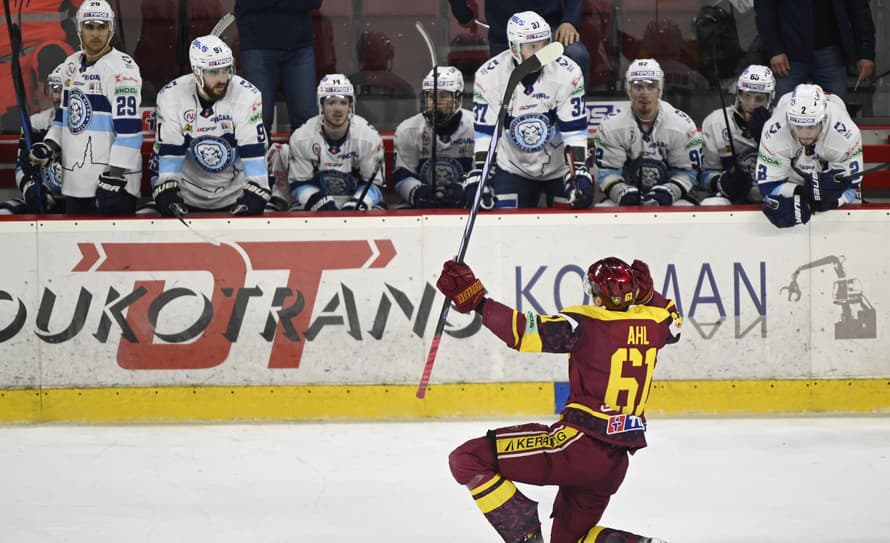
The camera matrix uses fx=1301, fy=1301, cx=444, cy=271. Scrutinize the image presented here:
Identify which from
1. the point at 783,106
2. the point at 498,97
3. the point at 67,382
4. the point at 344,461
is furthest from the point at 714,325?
Result: the point at 67,382

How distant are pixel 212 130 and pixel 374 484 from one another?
6.54 ft

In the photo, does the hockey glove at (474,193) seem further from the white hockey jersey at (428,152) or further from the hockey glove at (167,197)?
the hockey glove at (167,197)

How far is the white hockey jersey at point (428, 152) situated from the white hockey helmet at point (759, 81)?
4.51ft

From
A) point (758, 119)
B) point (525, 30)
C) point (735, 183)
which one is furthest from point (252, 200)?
Result: point (758, 119)

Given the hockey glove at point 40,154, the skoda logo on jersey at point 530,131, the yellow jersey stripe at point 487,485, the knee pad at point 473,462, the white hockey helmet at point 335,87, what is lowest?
the yellow jersey stripe at point 487,485

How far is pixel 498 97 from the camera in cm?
588

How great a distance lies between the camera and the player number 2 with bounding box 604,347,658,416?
3.48m

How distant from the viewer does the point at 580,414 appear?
3510 mm

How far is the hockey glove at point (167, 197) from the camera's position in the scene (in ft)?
18.7

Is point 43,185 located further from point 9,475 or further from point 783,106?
point 783,106

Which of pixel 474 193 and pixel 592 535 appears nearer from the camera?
pixel 592 535

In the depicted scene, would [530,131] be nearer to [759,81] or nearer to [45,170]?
[759,81]

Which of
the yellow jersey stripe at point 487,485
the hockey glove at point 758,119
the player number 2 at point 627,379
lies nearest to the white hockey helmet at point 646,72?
the hockey glove at point 758,119

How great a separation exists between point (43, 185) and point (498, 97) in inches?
86.2
